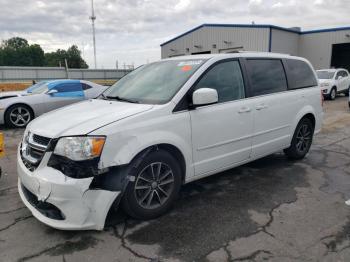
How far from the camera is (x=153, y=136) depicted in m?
3.15

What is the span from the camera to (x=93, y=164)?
111 inches

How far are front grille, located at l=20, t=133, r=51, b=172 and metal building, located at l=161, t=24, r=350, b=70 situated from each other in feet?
75.6

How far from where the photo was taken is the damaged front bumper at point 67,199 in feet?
9.04

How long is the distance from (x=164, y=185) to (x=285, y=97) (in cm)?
250

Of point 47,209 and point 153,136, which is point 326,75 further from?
point 47,209

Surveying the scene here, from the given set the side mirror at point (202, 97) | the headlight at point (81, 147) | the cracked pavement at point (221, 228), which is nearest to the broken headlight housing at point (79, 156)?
the headlight at point (81, 147)

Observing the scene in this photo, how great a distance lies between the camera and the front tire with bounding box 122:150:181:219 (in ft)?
10.2

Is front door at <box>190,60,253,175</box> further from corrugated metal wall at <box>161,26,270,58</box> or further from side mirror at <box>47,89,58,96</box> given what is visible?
corrugated metal wall at <box>161,26,270,58</box>

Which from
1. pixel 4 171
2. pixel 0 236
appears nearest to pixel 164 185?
pixel 0 236

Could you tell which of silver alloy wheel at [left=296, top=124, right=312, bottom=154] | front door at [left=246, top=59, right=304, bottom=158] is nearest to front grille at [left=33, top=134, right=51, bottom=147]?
front door at [left=246, top=59, right=304, bottom=158]

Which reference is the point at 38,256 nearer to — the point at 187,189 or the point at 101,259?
the point at 101,259

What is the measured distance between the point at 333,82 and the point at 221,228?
15538mm

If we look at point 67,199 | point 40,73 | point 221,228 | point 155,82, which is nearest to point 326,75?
point 155,82

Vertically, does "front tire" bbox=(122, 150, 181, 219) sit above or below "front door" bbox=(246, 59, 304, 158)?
below
